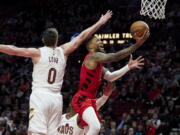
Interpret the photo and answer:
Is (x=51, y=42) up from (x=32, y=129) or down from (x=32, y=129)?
up

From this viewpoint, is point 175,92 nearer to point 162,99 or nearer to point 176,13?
point 162,99

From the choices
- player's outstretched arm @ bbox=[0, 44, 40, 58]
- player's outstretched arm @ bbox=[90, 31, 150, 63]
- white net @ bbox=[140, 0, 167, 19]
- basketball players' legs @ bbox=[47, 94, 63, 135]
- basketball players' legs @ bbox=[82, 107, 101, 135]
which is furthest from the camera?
white net @ bbox=[140, 0, 167, 19]

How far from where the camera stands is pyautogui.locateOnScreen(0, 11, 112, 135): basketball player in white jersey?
7.51 m

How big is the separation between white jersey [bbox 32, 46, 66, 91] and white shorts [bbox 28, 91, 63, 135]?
0.13 metres

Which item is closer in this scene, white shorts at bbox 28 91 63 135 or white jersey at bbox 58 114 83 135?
white shorts at bbox 28 91 63 135

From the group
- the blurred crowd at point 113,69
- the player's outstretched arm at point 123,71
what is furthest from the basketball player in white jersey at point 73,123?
the blurred crowd at point 113,69

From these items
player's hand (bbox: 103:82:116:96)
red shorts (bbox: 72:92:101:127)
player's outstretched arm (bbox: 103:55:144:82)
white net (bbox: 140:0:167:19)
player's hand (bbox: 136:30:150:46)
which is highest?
white net (bbox: 140:0:167:19)

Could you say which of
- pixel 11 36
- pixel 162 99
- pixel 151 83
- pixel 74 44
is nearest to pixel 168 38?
pixel 151 83

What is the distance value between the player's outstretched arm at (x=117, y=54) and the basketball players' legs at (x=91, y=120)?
0.87m

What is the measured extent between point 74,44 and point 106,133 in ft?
21.4

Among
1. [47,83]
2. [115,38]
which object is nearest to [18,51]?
[47,83]

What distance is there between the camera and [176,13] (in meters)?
19.6

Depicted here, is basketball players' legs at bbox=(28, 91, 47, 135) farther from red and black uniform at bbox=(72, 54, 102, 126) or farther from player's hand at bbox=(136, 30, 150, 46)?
player's hand at bbox=(136, 30, 150, 46)

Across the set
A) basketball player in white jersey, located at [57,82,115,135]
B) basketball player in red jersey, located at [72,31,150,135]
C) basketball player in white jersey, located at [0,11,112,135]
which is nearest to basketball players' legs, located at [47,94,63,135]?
basketball player in white jersey, located at [0,11,112,135]
